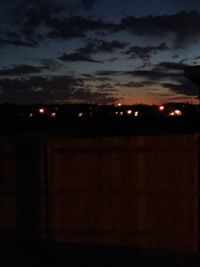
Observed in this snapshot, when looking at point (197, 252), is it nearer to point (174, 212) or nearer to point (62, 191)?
point (174, 212)

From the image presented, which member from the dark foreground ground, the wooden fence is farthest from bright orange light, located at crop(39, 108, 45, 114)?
the dark foreground ground

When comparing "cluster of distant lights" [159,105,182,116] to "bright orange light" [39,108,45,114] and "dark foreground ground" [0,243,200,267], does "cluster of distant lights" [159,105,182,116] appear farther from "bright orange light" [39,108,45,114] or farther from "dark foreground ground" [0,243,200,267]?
"dark foreground ground" [0,243,200,267]

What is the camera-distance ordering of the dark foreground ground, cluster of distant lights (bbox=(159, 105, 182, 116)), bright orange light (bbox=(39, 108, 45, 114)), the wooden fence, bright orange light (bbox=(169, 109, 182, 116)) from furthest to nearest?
bright orange light (bbox=(39, 108, 45, 114))
cluster of distant lights (bbox=(159, 105, 182, 116))
bright orange light (bbox=(169, 109, 182, 116))
the wooden fence
the dark foreground ground

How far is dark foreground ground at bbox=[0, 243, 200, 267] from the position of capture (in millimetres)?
8750

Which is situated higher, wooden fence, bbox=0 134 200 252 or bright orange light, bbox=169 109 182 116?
bright orange light, bbox=169 109 182 116

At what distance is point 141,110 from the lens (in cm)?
6612

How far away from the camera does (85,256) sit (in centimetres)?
932

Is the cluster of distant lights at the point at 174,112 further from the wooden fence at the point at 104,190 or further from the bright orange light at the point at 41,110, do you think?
the wooden fence at the point at 104,190

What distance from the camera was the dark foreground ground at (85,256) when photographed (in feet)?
A: 28.7

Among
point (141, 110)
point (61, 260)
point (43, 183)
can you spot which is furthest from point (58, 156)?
point (141, 110)

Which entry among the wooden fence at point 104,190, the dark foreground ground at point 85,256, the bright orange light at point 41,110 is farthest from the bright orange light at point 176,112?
the dark foreground ground at point 85,256

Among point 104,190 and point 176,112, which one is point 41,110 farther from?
point 104,190

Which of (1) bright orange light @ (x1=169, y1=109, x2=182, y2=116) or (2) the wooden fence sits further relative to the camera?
(1) bright orange light @ (x1=169, y1=109, x2=182, y2=116)

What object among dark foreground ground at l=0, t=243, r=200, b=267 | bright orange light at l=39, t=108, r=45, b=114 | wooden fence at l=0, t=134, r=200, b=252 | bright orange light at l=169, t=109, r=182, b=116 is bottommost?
dark foreground ground at l=0, t=243, r=200, b=267
